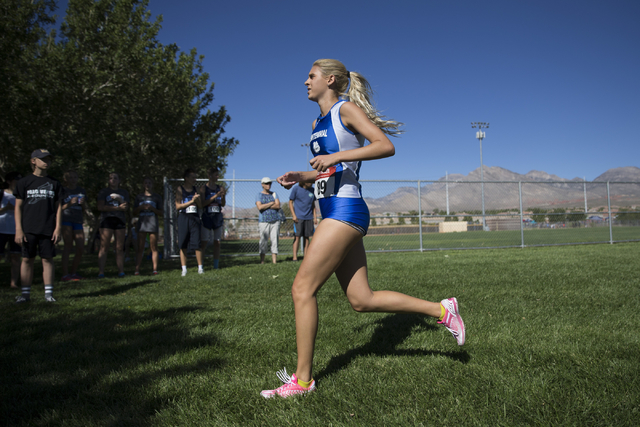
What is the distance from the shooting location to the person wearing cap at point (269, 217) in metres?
10.4

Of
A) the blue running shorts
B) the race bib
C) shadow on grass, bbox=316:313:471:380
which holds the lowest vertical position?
shadow on grass, bbox=316:313:471:380

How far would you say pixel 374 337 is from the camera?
357cm

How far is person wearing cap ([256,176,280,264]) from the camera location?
34.0 ft

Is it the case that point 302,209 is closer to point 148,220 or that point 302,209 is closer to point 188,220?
point 188,220

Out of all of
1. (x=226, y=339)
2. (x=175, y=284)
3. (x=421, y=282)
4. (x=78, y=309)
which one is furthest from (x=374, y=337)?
(x=175, y=284)

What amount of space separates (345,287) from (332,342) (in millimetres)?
886

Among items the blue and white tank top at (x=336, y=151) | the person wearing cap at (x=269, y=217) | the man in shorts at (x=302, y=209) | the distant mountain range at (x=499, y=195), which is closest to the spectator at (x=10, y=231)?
the person wearing cap at (x=269, y=217)

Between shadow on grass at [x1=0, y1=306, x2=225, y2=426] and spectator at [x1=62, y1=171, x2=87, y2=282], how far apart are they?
384 centimetres

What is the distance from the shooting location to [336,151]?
101 inches

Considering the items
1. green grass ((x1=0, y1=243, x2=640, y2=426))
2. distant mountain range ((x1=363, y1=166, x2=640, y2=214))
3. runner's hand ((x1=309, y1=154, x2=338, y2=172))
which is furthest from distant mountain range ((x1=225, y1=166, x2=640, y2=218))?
runner's hand ((x1=309, y1=154, x2=338, y2=172))

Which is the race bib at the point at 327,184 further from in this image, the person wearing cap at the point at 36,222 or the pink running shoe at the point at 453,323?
the person wearing cap at the point at 36,222

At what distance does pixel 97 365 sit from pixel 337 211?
2175 millimetres

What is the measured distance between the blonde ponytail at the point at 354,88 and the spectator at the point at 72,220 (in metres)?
6.95

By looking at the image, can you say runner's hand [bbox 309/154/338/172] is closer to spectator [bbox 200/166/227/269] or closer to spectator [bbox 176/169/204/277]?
spectator [bbox 176/169/204/277]
